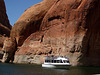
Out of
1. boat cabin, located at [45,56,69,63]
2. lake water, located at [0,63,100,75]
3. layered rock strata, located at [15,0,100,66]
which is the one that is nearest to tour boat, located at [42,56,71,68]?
boat cabin, located at [45,56,69,63]

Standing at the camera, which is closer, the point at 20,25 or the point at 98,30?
the point at 98,30

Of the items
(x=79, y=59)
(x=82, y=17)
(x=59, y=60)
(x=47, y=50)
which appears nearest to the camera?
(x=59, y=60)

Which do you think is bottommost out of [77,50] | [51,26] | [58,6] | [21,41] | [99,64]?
[99,64]

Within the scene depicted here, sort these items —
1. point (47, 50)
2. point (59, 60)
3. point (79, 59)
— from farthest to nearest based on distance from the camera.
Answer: point (47, 50) < point (79, 59) < point (59, 60)

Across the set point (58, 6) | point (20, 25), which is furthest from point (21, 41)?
point (58, 6)

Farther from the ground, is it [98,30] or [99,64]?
[98,30]

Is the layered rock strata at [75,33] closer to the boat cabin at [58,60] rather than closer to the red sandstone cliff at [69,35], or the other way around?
the red sandstone cliff at [69,35]

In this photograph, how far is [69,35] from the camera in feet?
133

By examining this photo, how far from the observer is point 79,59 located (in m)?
37.0

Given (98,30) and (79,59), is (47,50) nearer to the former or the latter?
(79,59)

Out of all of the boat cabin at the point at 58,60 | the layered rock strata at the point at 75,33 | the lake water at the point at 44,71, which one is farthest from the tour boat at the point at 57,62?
the layered rock strata at the point at 75,33

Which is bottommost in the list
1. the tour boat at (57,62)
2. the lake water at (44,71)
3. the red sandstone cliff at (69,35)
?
the lake water at (44,71)

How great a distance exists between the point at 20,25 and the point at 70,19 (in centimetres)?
2407

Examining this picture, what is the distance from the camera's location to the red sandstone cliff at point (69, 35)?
126 feet
